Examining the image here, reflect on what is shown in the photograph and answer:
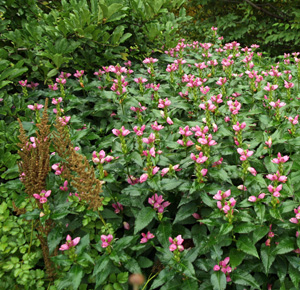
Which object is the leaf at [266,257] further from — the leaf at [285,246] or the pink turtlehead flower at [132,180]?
the pink turtlehead flower at [132,180]

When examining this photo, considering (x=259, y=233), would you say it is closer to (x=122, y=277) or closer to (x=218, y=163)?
(x=218, y=163)

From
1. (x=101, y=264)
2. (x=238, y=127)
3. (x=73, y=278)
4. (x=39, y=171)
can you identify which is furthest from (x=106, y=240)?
(x=238, y=127)

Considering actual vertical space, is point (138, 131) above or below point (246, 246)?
above

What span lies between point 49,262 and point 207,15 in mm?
7496

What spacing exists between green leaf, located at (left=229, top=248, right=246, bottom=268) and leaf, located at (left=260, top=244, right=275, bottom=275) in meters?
0.11

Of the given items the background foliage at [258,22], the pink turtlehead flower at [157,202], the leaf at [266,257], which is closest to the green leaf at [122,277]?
the pink turtlehead flower at [157,202]

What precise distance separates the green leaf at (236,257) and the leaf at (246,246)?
0.20ft

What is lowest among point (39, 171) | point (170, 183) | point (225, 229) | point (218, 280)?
point (218, 280)

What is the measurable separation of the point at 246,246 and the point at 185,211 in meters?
0.42

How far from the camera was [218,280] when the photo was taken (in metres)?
1.49

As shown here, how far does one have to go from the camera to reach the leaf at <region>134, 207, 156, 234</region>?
1648 millimetres

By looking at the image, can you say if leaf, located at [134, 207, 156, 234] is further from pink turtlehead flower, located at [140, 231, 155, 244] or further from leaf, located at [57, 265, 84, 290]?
leaf, located at [57, 265, 84, 290]

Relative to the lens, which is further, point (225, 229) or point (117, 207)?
point (117, 207)

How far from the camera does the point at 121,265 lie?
67.2 inches
